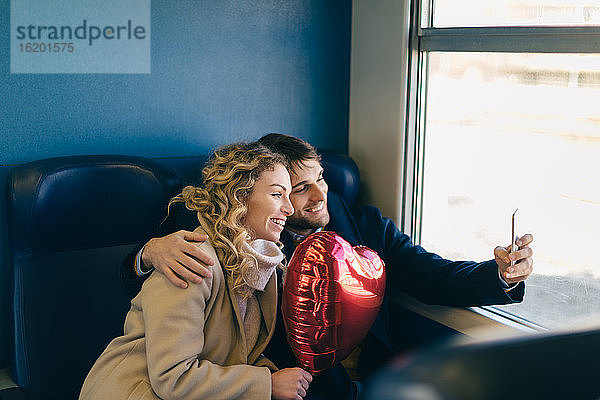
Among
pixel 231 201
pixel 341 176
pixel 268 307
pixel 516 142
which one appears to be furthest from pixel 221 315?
pixel 516 142

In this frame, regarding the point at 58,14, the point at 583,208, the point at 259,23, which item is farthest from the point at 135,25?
the point at 583,208

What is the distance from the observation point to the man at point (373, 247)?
169 cm

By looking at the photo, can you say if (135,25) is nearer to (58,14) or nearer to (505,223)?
(58,14)

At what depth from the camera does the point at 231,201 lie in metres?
1.62

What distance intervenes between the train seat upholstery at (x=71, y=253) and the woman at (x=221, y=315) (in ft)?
0.50

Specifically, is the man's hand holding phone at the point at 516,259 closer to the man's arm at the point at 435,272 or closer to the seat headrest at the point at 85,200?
the man's arm at the point at 435,272

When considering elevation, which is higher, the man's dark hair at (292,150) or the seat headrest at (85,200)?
the man's dark hair at (292,150)

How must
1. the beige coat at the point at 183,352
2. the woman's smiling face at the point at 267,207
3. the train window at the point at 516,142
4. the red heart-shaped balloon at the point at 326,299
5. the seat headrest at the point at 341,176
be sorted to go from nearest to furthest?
1. the beige coat at the point at 183,352
2. the red heart-shaped balloon at the point at 326,299
3. the woman's smiling face at the point at 267,207
4. the train window at the point at 516,142
5. the seat headrest at the point at 341,176

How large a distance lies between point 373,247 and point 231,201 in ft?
2.00

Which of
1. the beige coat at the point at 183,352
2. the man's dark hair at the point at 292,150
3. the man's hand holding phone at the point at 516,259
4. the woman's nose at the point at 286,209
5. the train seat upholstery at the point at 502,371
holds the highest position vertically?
the man's dark hair at the point at 292,150

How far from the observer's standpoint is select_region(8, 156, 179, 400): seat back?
5.62 feet

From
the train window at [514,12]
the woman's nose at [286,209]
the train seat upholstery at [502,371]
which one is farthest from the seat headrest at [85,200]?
the train seat upholstery at [502,371]

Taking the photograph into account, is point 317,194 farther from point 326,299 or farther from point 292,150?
point 326,299

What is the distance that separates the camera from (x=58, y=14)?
1.93 meters
